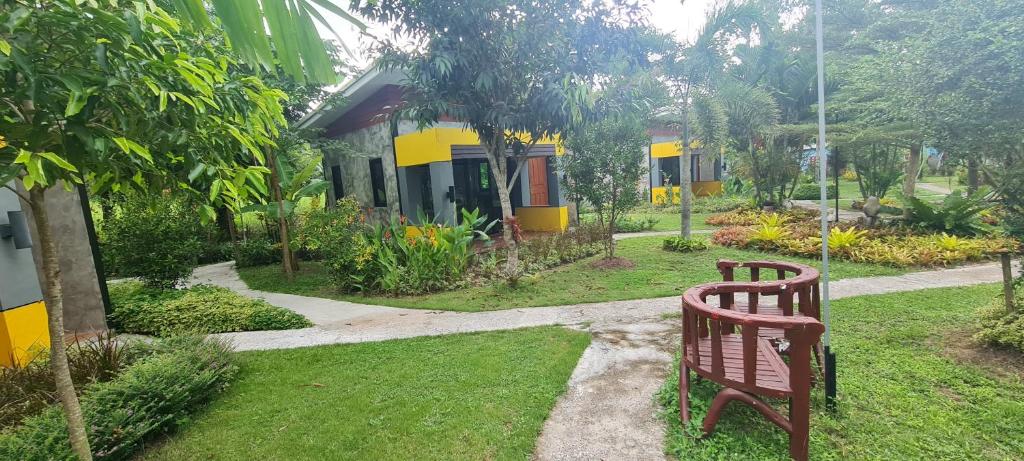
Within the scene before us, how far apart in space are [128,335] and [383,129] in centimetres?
737

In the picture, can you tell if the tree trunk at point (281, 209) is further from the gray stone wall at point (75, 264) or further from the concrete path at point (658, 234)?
the concrete path at point (658, 234)

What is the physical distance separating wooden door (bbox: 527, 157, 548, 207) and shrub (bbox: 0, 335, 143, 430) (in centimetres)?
1190

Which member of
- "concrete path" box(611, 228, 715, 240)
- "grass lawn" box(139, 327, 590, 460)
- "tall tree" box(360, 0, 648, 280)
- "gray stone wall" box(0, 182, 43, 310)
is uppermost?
"tall tree" box(360, 0, 648, 280)

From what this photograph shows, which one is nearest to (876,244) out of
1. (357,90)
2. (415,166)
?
(415,166)

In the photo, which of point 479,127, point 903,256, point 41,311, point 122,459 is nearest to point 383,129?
point 479,127

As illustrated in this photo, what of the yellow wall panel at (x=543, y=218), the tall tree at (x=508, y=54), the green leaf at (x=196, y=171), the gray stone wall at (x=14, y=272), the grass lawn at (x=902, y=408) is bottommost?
the grass lawn at (x=902, y=408)

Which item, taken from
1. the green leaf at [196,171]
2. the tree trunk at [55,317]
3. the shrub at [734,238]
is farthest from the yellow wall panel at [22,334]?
the shrub at [734,238]

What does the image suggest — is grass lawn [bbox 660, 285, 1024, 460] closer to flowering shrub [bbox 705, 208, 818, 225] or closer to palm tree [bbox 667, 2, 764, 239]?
palm tree [bbox 667, 2, 764, 239]

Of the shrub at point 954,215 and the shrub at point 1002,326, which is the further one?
the shrub at point 954,215

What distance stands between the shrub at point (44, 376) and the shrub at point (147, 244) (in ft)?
11.3

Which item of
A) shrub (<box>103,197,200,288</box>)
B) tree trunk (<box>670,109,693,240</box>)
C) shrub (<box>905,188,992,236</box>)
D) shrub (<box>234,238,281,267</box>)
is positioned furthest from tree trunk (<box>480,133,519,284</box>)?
shrub (<box>905,188,992,236</box>)

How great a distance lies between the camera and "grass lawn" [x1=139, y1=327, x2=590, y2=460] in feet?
10.2

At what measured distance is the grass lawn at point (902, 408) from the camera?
2.75m

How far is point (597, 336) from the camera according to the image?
16.7 feet
